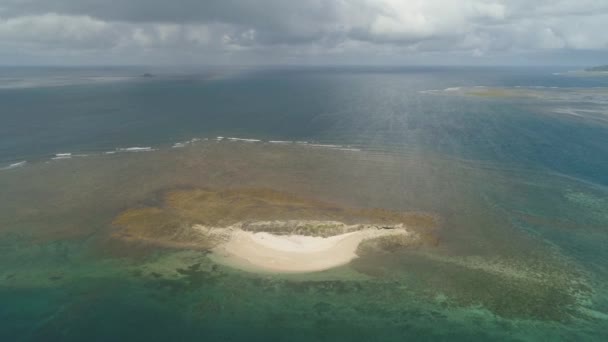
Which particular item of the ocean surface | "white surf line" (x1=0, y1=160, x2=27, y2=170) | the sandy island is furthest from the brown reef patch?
"white surf line" (x1=0, y1=160, x2=27, y2=170)

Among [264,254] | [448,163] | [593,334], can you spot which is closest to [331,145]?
[448,163]

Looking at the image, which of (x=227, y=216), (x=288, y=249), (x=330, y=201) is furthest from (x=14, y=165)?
(x=330, y=201)

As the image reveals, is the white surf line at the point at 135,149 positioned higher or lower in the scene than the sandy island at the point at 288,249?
higher

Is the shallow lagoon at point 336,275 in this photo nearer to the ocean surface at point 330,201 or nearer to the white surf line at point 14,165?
the ocean surface at point 330,201

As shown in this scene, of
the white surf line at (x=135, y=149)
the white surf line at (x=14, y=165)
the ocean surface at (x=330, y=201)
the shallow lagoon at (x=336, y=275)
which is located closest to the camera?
the shallow lagoon at (x=336, y=275)

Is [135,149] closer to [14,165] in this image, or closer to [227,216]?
[14,165]

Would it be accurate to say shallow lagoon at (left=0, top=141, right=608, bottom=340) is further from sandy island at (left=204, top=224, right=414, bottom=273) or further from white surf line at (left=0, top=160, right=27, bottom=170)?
white surf line at (left=0, top=160, right=27, bottom=170)

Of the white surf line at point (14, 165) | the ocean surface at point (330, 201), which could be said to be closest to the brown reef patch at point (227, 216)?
the ocean surface at point (330, 201)
